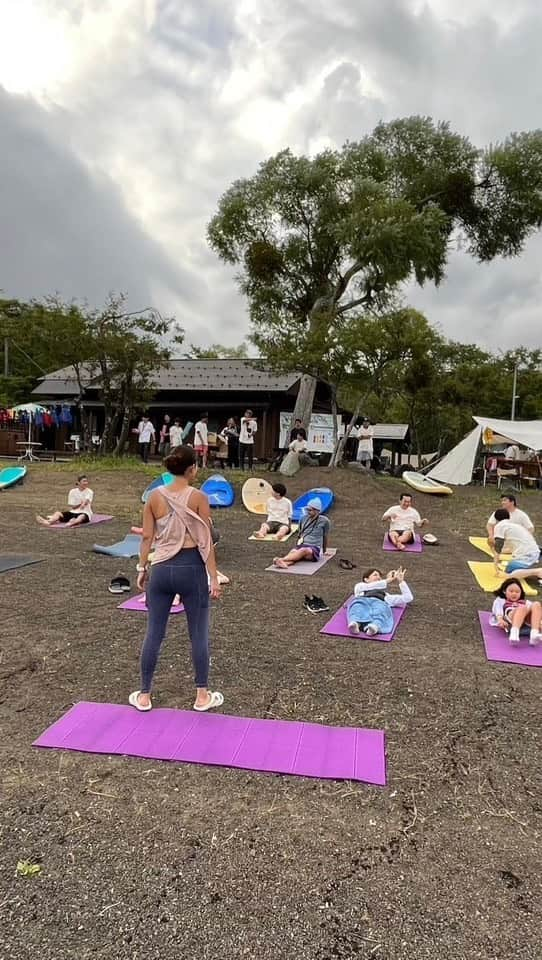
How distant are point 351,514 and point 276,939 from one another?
34.5ft

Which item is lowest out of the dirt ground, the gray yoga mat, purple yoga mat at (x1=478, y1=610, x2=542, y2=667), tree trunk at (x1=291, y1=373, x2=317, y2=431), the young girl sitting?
the gray yoga mat

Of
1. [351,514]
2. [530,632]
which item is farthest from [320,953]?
[351,514]

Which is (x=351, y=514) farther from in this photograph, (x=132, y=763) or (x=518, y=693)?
(x=132, y=763)

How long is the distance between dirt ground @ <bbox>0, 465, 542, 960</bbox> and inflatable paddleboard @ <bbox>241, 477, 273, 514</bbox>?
700cm

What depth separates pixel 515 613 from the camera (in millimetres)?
4914

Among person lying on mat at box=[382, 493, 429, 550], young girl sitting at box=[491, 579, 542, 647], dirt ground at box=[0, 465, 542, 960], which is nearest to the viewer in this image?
dirt ground at box=[0, 465, 542, 960]

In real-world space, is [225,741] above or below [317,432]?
below

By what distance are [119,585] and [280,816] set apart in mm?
3887

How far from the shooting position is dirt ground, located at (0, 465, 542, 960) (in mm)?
1910

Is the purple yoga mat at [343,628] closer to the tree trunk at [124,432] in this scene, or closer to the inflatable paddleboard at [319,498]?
the inflatable paddleboard at [319,498]

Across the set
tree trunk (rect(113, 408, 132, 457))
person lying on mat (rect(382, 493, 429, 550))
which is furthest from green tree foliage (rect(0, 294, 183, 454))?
person lying on mat (rect(382, 493, 429, 550))

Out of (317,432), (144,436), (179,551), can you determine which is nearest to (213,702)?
(179,551)

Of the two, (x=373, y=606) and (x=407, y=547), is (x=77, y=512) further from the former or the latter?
(x=373, y=606)

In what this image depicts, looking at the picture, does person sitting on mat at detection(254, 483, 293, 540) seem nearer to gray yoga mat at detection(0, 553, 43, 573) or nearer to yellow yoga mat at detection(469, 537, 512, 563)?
yellow yoga mat at detection(469, 537, 512, 563)
